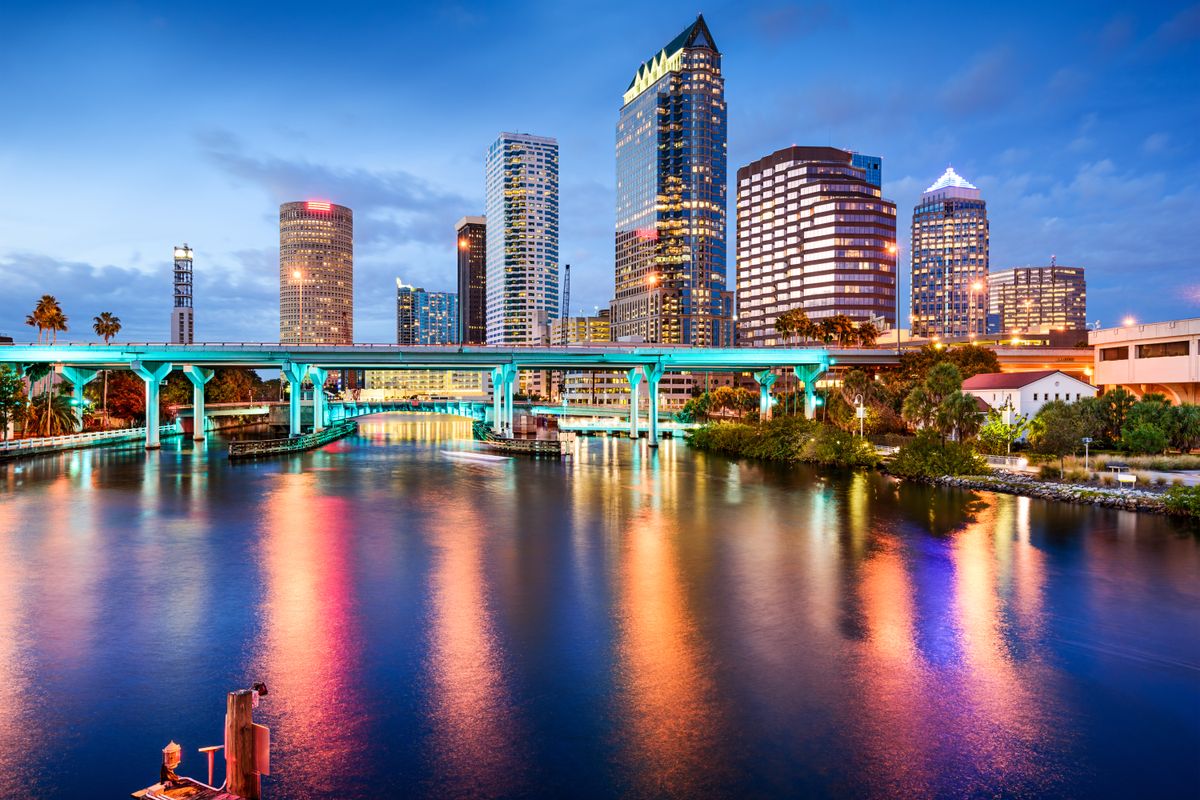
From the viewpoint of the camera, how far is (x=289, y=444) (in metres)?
81.1

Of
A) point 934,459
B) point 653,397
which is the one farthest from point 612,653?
point 653,397

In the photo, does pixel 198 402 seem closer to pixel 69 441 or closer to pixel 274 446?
pixel 69 441

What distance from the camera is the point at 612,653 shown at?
17.9 meters

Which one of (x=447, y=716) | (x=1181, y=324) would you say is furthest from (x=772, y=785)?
(x=1181, y=324)

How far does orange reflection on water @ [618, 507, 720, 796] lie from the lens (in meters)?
12.6

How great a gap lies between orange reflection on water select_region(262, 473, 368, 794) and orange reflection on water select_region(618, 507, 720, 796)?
17.2ft

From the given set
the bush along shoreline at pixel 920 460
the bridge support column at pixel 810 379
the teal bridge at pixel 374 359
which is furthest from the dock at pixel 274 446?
the bridge support column at pixel 810 379

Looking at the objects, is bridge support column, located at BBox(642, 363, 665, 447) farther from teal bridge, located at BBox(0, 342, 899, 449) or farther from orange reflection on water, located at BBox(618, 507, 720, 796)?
orange reflection on water, located at BBox(618, 507, 720, 796)

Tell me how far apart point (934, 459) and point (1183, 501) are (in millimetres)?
18237

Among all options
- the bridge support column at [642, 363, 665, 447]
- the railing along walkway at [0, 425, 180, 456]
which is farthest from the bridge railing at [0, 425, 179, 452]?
the bridge support column at [642, 363, 665, 447]

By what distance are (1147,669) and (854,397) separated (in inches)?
2566

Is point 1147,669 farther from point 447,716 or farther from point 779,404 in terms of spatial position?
point 779,404

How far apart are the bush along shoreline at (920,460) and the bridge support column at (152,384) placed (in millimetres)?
64871

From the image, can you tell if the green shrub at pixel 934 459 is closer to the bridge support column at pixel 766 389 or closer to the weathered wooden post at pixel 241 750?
the bridge support column at pixel 766 389
